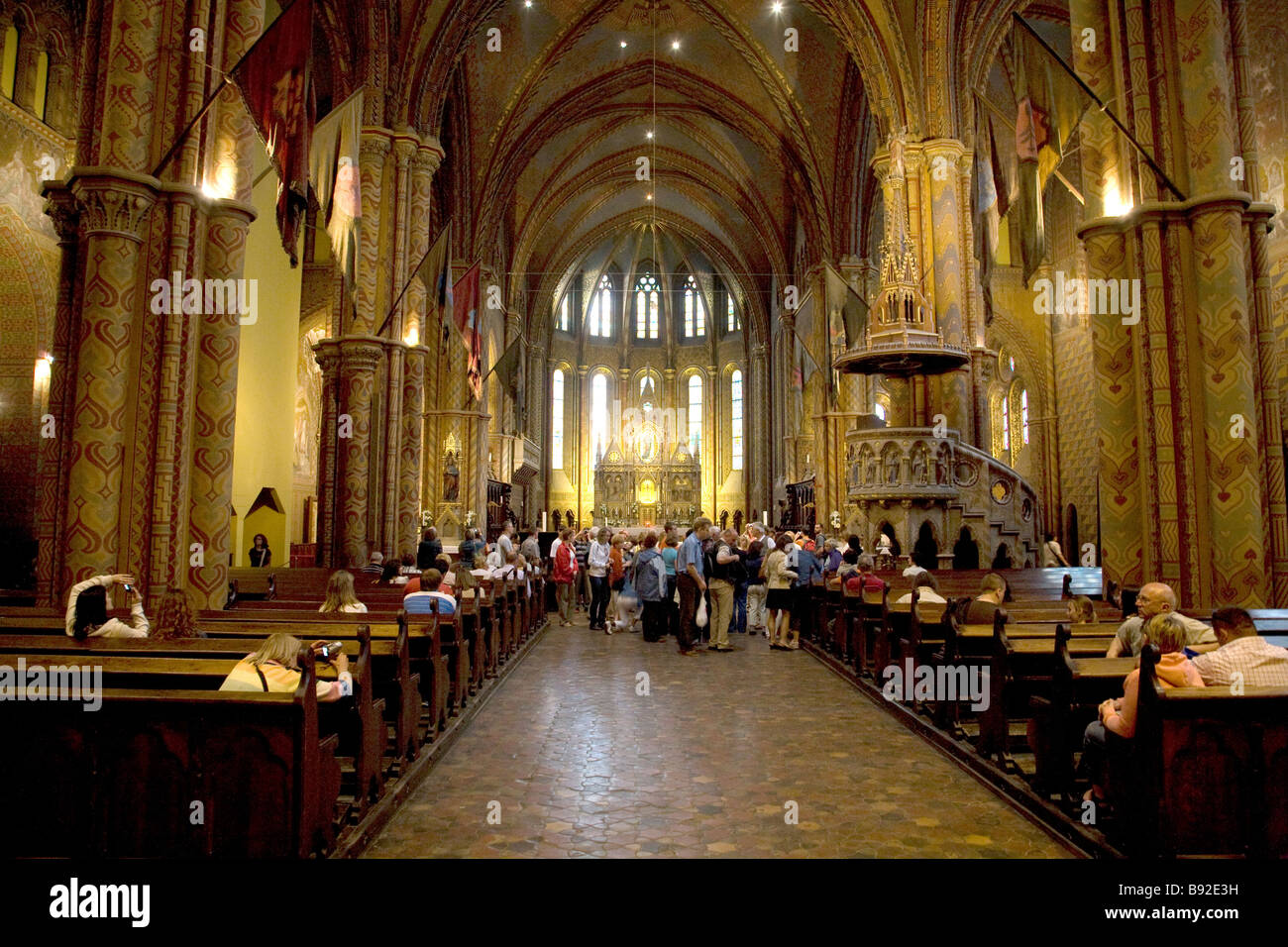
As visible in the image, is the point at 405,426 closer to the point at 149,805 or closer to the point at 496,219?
the point at 496,219

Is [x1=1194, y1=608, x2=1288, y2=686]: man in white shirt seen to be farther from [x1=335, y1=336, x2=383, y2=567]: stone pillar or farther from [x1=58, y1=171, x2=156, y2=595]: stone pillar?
[x1=335, y1=336, x2=383, y2=567]: stone pillar

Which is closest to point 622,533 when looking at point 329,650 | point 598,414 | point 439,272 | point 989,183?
point 439,272

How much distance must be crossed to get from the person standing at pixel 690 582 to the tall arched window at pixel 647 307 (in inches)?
1317

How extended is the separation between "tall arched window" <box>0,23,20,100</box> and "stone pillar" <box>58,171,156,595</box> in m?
10.5

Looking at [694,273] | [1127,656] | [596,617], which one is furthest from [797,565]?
[694,273]

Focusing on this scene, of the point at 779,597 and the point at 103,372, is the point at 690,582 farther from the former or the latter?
the point at 103,372

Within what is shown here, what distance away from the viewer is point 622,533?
1416cm

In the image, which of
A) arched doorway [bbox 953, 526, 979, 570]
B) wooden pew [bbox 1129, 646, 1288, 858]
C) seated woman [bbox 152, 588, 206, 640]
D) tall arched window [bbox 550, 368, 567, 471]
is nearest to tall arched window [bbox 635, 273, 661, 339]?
tall arched window [bbox 550, 368, 567, 471]

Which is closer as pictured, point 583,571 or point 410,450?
point 583,571

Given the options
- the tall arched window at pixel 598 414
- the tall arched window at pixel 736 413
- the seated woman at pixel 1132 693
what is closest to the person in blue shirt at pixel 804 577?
the seated woman at pixel 1132 693

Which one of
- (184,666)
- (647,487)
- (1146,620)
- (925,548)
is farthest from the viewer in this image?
(647,487)

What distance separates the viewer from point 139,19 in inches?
286

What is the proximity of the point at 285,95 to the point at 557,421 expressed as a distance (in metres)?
34.5
